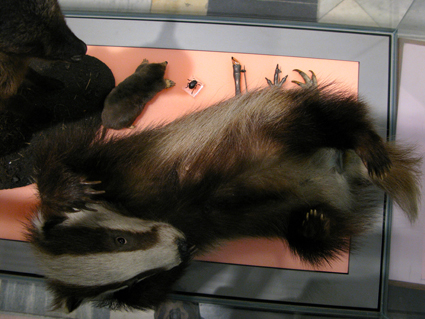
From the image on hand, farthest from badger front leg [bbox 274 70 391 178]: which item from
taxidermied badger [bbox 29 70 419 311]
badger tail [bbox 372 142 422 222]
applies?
badger tail [bbox 372 142 422 222]

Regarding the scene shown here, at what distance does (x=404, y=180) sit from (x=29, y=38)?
216 centimetres

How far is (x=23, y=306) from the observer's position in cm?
211

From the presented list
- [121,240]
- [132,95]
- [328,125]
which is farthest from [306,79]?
[121,240]

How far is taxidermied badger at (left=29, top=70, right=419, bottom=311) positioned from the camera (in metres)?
1.42

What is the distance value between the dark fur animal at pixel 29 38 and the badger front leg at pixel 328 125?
1.21 meters

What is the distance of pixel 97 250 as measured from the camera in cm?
132

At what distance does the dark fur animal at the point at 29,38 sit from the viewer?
1169 mm

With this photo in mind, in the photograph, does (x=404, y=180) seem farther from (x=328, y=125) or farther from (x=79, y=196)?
(x=79, y=196)

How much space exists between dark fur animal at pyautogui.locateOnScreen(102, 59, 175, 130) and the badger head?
672 millimetres

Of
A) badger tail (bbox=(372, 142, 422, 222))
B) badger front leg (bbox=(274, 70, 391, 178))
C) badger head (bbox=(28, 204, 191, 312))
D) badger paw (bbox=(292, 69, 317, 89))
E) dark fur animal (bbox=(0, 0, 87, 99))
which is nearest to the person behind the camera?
dark fur animal (bbox=(0, 0, 87, 99))

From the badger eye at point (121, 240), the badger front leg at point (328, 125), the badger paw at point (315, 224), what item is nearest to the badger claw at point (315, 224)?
the badger paw at point (315, 224)

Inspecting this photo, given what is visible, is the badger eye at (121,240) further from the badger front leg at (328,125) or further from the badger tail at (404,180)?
the badger tail at (404,180)

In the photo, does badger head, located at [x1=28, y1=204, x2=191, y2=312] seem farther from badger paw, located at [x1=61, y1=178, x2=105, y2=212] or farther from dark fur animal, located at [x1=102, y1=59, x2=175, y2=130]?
dark fur animal, located at [x1=102, y1=59, x2=175, y2=130]

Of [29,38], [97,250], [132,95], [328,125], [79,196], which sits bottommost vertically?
[97,250]
